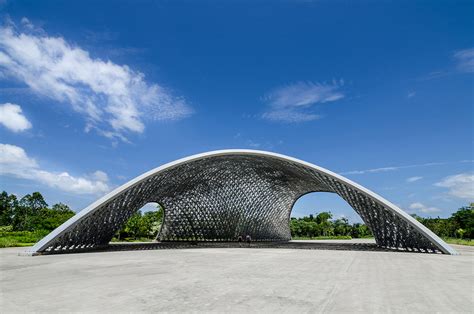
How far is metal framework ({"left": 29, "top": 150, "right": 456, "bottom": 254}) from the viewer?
21.9 metres

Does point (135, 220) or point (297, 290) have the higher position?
point (135, 220)

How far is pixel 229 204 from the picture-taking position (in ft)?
148

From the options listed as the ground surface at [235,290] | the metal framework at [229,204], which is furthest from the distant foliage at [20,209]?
the ground surface at [235,290]

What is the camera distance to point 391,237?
87.9 ft

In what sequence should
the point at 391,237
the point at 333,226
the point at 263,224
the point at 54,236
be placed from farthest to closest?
the point at 333,226, the point at 263,224, the point at 391,237, the point at 54,236

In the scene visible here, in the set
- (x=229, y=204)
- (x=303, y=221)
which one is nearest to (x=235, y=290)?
(x=229, y=204)

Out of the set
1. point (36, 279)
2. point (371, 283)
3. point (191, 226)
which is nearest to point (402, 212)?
point (371, 283)

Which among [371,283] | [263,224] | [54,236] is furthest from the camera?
[263,224]

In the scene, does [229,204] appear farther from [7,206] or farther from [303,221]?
[7,206]

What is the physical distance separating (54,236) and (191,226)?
26.9 meters

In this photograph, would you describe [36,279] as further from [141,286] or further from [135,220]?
[135,220]

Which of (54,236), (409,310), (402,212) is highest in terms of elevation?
(402,212)

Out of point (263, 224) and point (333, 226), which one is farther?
point (333, 226)

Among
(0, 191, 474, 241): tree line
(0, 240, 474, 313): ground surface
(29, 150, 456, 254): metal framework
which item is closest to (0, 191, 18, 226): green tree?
(0, 191, 474, 241): tree line
